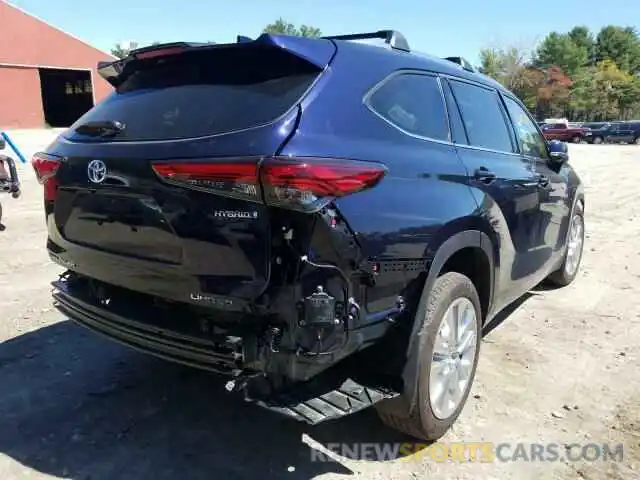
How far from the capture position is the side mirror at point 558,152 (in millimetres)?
4871

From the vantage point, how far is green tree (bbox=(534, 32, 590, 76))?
69625 mm

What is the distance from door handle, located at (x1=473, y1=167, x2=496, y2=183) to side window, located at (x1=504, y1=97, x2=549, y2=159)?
3.38ft

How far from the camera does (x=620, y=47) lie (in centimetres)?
8238

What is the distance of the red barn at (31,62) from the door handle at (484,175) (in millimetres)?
31863

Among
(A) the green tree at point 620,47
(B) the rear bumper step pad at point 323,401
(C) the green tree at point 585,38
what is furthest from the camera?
(C) the green tree at point 585,38

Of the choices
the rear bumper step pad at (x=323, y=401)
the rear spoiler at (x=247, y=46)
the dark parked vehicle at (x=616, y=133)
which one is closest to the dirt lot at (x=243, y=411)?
the rear bumper step pad at (x=323, y=401)

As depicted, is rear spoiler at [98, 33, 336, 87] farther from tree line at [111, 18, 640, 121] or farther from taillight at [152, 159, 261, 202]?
tree line at [111, 18, 640, 121]

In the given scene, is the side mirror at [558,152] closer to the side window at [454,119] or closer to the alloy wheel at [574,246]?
the alloy wheel at [574,246]

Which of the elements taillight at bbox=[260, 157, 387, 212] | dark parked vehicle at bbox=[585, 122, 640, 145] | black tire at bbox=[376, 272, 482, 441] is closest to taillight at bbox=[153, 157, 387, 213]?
taillight at bbox=[260, 157, 387, 212]

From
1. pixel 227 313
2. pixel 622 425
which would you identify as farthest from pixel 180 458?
pixel 622 425

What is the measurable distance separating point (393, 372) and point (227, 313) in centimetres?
80

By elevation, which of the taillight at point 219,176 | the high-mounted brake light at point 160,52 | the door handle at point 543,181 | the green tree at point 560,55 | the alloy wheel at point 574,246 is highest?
the green tree at point 560,55

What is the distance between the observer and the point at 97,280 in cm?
295

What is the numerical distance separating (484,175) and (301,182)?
61.1 inches
